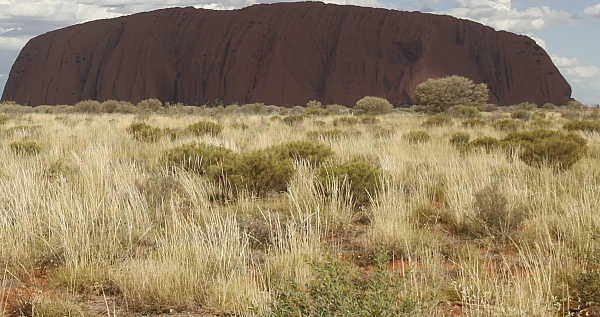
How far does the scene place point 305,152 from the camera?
26.9ft

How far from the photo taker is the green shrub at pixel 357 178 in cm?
601

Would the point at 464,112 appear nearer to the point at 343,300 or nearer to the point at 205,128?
the point at 205,128

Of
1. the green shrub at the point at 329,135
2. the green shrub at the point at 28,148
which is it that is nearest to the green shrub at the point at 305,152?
the green shrub at the point at 329,135

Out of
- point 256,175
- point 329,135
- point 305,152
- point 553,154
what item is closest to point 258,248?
point 256,175

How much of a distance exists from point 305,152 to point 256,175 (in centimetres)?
183

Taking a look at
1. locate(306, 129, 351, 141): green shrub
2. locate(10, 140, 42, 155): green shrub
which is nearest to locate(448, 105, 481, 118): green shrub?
locate(306, 129, 351, 141): green shrub

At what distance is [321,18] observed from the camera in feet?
225

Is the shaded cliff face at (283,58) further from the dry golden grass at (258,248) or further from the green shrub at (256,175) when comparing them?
the dry golden grass at (258,248)

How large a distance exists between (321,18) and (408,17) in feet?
38.9

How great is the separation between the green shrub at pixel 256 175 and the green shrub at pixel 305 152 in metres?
1.24

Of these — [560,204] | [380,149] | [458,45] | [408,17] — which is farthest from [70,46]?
[560,204]

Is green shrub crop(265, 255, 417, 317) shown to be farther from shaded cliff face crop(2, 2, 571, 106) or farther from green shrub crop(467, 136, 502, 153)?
shaded cliff face crop(2, 2, 571, 106)

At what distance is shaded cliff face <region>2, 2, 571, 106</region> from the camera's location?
2490 inches

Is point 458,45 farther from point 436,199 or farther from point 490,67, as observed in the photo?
point 436,199
